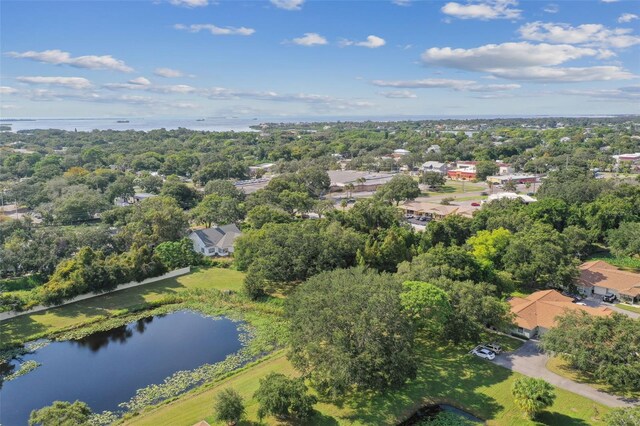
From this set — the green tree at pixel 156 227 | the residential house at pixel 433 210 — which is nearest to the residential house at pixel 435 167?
the residential house at pixel 433 210

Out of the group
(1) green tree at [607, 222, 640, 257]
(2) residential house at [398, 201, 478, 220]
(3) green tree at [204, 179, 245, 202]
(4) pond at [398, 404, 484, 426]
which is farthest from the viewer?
(3) green tree at [204, 179, 245, 202]

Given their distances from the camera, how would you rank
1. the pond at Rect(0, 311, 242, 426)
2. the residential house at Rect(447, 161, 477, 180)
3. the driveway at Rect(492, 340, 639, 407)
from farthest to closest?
the residential house at Rect(447, 161, 477, 180) < the pond at Rect(0, 311, 242, 426) < the driveway at Rect(492, 340, 639, 407)

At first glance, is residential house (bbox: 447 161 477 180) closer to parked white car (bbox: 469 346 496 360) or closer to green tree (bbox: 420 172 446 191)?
green tree (bbox: 420 172 446 191)

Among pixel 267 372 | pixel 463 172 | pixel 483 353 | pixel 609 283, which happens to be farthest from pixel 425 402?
pixel 463 172

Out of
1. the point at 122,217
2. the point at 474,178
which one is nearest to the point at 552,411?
the point at 122,217

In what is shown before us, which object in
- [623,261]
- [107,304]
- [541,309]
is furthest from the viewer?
[623,261]

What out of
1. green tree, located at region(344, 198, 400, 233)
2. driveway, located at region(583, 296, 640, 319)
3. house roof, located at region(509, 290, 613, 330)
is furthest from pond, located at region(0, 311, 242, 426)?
driveway, located at region(583, 296, 640, 319)

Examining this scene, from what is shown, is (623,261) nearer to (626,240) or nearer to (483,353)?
(626,240)

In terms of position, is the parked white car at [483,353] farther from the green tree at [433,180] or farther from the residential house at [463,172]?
the residential house at [463,172]
